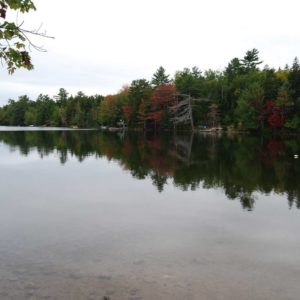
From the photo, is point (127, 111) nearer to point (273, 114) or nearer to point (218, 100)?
point (218, 100)

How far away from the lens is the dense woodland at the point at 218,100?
71625 mm

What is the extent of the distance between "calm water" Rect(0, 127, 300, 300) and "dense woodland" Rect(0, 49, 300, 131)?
53.0m

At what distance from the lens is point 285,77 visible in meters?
80.1

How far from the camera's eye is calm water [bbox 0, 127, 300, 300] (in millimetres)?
7629

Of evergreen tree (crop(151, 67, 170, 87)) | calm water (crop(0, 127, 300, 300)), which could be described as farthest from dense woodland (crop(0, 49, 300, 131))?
calm water (crop(0, 127, 300, 300))

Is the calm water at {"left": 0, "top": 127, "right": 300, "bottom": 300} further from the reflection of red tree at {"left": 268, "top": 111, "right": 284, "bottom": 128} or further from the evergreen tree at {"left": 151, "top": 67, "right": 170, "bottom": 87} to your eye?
the evergreen tree at {"left": 151, "top": 67, "right": 170, "bottom": 87}

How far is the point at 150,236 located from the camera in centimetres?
1098

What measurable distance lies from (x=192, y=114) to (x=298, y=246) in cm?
8107

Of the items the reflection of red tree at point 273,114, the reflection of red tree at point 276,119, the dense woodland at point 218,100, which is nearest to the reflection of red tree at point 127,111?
the dense woodland at point 218,100

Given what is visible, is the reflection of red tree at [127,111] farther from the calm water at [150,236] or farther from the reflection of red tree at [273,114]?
the calm water at [150,236]

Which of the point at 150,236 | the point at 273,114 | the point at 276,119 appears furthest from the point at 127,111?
the point at 150,236

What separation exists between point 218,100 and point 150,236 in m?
78.9

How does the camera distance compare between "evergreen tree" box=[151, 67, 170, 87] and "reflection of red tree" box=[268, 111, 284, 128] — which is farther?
"evergreen tree" box=[151, 67, 170, 87]

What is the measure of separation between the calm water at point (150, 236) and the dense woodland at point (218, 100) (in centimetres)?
5305
